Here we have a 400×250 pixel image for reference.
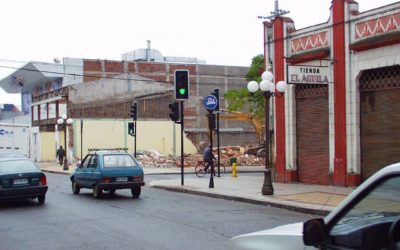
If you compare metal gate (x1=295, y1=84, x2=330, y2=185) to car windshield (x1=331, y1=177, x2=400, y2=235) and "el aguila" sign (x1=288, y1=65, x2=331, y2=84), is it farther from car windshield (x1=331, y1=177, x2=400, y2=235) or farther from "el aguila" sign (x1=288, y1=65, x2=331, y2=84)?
car windshield (x1=331, y1=177, x2=400, y2=235)

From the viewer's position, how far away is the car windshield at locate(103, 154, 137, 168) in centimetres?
1873

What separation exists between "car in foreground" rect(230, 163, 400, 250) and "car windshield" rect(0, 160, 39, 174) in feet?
46.0

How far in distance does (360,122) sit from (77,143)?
3456 cm

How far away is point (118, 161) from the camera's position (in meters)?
18.9

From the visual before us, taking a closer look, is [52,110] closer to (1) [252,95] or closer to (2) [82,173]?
(1) [252,95]

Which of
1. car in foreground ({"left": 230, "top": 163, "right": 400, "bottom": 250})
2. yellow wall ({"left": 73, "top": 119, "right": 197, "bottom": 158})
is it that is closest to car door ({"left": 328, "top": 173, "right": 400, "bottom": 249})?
→ car in foreground ({"left": 230, "top": 163, "right": 400, "bottom": 250})

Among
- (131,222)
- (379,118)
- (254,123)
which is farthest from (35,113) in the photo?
(131,222)

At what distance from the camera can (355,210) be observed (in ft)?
12.2

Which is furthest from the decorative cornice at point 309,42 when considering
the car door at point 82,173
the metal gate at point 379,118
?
the car door at point 82,173

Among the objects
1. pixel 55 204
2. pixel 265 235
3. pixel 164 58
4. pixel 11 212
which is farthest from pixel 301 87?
pixel 164 58

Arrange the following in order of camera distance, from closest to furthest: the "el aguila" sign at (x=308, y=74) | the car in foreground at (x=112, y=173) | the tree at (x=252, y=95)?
the car in foreground at (x=112, y=173) → the "el aguila" sign at (x=308, y=74) → the tree at (x=252, y=95)

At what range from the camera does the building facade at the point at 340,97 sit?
17.9m

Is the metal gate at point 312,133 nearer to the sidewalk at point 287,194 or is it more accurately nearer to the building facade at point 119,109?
the sidewalk at point 287,194

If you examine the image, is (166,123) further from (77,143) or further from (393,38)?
(393,38)
